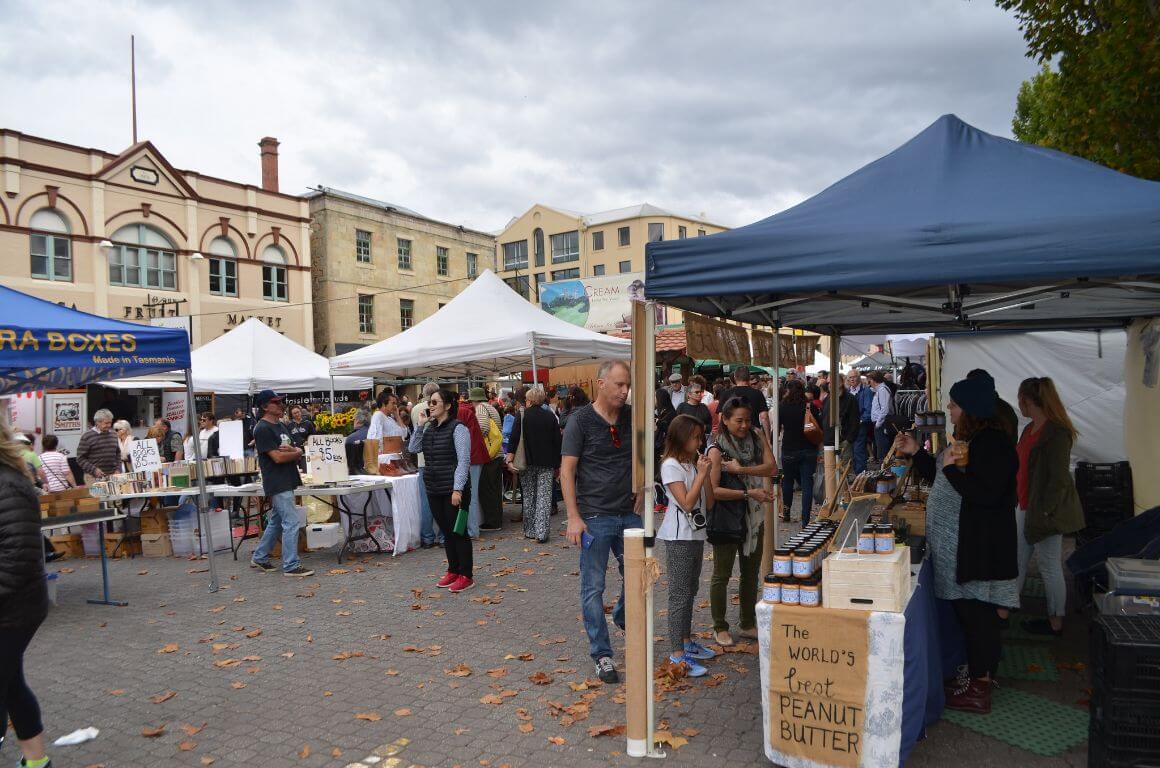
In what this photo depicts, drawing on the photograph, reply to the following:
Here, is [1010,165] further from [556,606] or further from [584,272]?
[584,272]

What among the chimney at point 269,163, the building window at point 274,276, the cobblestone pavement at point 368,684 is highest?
the chimney at point 269,163

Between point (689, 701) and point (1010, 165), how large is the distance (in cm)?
340

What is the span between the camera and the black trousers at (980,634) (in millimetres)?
4043

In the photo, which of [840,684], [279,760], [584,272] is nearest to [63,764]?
[279,760]

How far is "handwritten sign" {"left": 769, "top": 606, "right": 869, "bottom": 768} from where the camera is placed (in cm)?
333

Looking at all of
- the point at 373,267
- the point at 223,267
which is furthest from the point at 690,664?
the point at 373,267

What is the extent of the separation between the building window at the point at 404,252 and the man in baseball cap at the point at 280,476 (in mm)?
29065

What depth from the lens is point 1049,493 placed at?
513 centimetres

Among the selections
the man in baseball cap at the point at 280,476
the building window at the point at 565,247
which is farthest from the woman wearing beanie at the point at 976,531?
the building window at the point at 565,247

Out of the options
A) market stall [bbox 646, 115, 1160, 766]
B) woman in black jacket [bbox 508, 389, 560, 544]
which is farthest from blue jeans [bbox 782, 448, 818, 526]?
market stall [bbox 646, 115, 1160, 766]

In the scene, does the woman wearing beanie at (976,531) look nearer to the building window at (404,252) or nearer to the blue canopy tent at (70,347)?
the blue canopy tent at (70,347)

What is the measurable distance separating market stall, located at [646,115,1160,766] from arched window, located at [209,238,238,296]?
1095 inches

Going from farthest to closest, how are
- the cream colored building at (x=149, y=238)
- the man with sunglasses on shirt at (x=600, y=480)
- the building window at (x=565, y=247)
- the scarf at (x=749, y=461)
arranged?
1. the building window at (x=565, y=247)
2. the cream colored building at (x=149, y=238)
3. the scarf at (x=749, y=461)
4. the man with sunglasses on shirt at (x=600, y=480)

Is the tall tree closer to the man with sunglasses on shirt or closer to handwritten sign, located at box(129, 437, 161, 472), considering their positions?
the man with sunglasses on shirt
